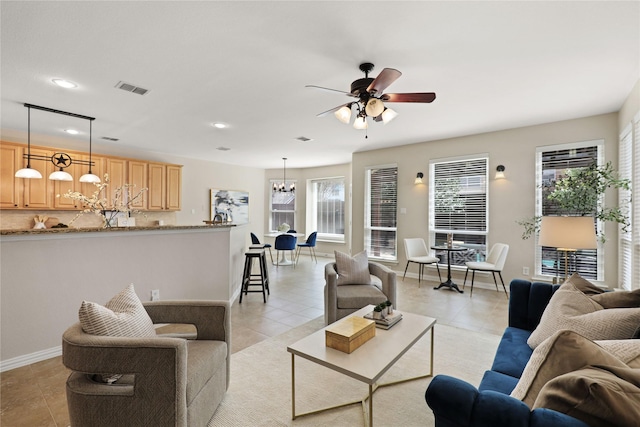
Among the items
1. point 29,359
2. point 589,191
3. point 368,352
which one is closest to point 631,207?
point 589,191

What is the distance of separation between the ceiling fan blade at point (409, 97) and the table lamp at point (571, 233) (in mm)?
1491

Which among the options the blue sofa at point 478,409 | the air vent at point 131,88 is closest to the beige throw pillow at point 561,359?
the blue sofa at point 478,409

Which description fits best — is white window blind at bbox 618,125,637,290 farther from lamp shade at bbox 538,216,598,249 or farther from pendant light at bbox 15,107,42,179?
pendant light at bbox 15,107,42,179

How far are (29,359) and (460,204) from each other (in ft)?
19.6

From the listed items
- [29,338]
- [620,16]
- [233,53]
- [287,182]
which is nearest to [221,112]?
[233,53]

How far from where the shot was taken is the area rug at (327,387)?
6.00ft

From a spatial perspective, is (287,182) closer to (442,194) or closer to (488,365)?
(442,194)

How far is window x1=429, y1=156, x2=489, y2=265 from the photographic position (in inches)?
203

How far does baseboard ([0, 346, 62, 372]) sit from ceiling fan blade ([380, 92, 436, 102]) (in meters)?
3.71

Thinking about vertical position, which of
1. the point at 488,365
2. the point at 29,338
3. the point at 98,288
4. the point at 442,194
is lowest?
the point at 488,365

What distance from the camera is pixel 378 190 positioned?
6480 millimetres

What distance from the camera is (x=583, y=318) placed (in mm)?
1491

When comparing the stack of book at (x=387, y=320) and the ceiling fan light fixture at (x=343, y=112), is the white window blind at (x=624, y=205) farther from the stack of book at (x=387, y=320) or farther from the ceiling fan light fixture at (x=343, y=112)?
the ceiling fan light fixture at (x=343, y=112)

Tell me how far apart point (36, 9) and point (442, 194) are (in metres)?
5.68
